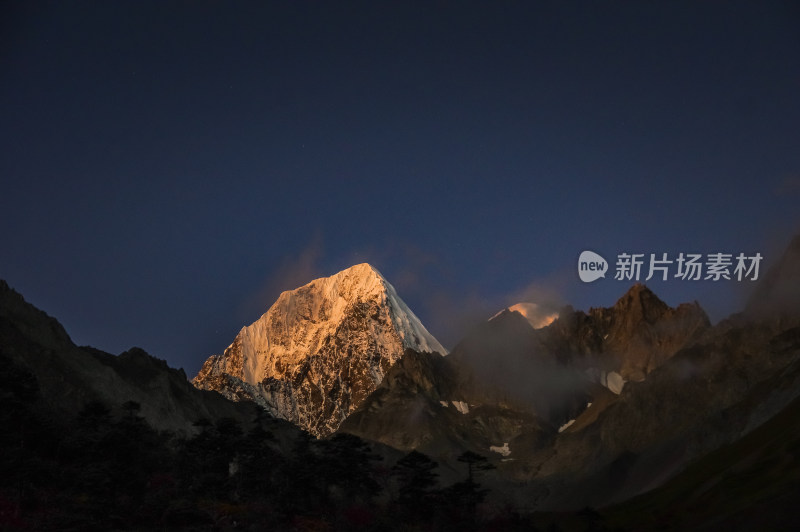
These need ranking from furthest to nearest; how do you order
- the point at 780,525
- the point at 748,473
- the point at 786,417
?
the point at 786,417 → the point at 748,473 → the point at 780,525

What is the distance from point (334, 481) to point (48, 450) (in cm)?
3644

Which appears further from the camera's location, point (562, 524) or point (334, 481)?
point (562, 524)

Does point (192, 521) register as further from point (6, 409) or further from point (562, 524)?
point (562, 524)

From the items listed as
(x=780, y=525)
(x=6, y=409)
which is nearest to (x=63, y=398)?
(x=6, y=409)

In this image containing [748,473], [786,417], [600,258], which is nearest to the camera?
[748,473]

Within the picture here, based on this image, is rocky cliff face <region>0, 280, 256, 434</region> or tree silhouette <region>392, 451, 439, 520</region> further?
rocky cliff face <region>0, 280, 256, 434</region>

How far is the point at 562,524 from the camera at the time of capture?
170 meters

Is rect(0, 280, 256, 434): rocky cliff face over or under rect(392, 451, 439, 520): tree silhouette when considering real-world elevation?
over

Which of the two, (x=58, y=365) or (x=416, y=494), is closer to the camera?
(x=416, y=494)

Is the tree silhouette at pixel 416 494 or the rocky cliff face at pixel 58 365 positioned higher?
the rocky cliff face at pixel 58 365

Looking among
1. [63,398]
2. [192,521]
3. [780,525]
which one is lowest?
[780,525]

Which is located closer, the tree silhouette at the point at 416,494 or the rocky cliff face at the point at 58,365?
the tree silhouette at the point at 416,494

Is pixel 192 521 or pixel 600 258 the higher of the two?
pixel 600 258

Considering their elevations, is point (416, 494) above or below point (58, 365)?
below
